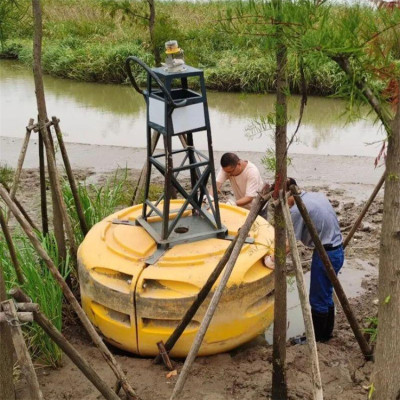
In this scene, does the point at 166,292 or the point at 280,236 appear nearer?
the point at 280,236

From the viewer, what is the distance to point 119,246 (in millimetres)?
4348

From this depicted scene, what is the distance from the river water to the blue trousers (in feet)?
16.0

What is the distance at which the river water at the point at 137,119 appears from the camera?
1074cm

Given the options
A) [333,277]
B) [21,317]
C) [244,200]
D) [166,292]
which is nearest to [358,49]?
[333,277]

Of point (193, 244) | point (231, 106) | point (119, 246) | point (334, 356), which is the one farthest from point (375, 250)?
point (231, 106)

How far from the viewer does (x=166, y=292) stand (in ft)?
13.0

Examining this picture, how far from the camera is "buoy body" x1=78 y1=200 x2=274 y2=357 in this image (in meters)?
3.97

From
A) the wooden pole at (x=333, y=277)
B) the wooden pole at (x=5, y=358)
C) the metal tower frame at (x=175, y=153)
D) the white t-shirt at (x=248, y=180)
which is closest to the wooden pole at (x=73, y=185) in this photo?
the metal tower frame at (x=175, y=153)

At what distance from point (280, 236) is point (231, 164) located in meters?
2.15

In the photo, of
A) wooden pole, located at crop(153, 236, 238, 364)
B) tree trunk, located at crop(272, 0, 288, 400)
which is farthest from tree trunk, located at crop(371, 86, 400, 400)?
wooden pole, located at crop(153, 236, 238, 364)

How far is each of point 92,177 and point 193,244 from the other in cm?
430

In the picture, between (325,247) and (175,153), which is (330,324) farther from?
(175,153)

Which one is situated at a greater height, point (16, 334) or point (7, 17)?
point (7, 17)

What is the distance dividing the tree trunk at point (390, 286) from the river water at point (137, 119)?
6251mm
